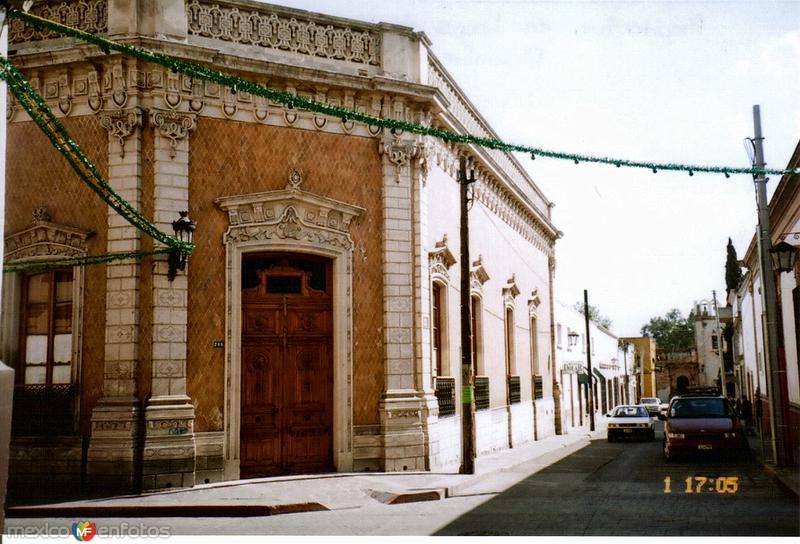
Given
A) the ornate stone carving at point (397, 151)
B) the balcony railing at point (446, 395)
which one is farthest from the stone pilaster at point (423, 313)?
the balcony railing at point (446, 395)

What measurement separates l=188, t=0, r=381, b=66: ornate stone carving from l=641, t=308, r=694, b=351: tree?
308ft

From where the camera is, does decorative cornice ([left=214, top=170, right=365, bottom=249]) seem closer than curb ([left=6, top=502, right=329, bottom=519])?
No

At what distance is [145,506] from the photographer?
34.4 feet

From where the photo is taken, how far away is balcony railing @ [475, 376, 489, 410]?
61.6ft

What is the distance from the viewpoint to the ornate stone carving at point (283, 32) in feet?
43.8

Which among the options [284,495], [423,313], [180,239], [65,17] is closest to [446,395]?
[423,313]

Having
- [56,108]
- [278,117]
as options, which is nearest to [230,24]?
[278,117]

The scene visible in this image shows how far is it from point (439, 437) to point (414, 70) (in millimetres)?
7092

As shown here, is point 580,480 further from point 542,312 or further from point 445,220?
point 542,312

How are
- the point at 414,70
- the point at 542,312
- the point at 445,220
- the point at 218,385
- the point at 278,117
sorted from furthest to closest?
the point at 542,312, the point at 445,220, the point at 414,70, the point at 278,117, the point at 218,385

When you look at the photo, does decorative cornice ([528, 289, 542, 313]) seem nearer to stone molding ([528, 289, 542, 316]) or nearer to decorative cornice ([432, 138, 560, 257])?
stone molding ([528, 289, 542, 316])

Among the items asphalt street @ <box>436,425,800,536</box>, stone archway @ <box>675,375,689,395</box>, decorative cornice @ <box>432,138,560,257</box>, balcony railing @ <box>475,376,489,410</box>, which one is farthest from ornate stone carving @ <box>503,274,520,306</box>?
stone archway @ <box>675,375,689,395</box>

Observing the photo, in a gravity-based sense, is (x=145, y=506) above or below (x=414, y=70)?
below

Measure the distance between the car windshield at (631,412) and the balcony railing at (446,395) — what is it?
13629mm
